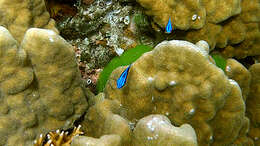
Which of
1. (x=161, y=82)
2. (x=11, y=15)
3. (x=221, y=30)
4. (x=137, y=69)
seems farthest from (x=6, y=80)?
(x=221, y=30)

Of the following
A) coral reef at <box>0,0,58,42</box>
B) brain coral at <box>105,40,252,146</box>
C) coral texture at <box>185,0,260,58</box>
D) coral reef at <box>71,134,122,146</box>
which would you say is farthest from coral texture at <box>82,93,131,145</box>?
coral texture at <box>185,0,260,58</box>

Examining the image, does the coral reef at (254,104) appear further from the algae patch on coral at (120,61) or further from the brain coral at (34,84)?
the brain coral at (34,84)

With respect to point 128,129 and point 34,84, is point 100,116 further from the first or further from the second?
point 34,84

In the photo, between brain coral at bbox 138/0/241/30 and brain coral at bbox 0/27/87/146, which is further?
brain coral at bbox 138/0/241/30

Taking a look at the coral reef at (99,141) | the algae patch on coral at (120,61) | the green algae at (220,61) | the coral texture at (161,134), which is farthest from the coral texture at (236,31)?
the coral reef at (99,141)

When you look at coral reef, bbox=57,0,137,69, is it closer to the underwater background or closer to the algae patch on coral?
the underwater background

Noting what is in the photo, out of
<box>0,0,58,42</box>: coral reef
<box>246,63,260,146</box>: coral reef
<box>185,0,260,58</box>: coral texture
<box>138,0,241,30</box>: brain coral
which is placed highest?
<box>0,0,58,42</box>: coral reef

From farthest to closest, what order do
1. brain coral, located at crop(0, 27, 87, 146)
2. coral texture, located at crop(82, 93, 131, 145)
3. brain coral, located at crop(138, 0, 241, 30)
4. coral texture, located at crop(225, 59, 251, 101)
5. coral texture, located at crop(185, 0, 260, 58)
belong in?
coral texture, located at crop(185, 0, 260, 58) < brain coral, located at crop(138, 0, 241, 30) < coral texture, located at crop(225, 59, 251, 101) < coral texture, located at crop(82, 93, 131, 145) < brain coral, located at crop(0, 27, 87, 146)

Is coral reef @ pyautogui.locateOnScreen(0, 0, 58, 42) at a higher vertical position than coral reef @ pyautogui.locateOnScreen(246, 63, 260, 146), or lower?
higher
